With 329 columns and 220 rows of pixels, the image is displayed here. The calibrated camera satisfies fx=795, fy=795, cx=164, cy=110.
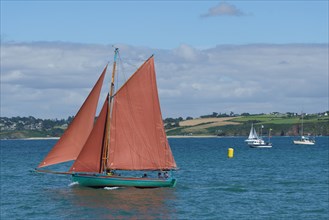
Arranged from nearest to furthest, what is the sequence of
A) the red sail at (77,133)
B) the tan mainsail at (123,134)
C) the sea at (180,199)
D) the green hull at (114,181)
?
the sea at (180,199), the red sail at (77,133), the tan mainsail at (123,134), the green hull at (114,181)

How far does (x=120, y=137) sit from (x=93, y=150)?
299 cm

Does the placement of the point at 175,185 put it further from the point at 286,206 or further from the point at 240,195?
the point at 286,206

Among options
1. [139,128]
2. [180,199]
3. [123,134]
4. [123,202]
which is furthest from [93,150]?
[180,199]

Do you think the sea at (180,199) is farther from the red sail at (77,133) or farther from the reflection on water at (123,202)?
the red sail at (77,133)

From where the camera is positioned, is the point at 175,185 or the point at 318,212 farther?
the point at 175,185

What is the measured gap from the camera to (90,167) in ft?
258

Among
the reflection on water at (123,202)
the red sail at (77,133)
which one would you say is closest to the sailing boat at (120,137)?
the red sail at (77,133)

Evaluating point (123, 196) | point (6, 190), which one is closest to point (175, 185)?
point (123, 196)

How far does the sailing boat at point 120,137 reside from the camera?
77562mm

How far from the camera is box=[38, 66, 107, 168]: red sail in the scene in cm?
7700

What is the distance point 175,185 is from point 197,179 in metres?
14.2

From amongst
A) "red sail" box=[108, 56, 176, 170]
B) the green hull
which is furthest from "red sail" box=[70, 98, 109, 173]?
"red sail" box=[108, 56, 176, 170]

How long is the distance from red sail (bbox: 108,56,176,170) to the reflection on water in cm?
287

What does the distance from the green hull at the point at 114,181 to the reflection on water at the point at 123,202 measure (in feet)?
1.89
